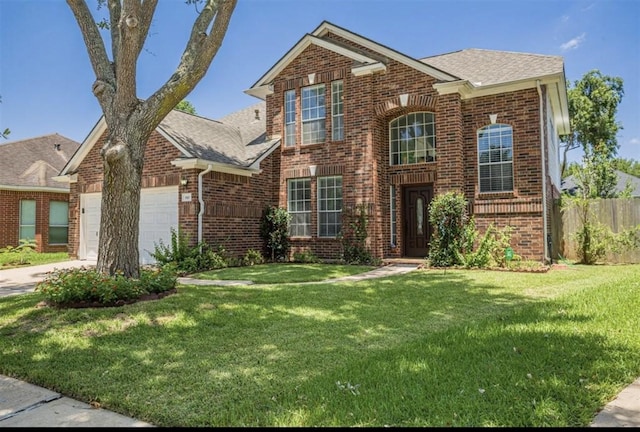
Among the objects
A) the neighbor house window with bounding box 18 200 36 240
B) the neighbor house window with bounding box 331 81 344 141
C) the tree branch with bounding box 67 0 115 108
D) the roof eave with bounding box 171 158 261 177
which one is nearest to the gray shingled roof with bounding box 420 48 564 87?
the neighbor house window with bounding box 331 81 344 141

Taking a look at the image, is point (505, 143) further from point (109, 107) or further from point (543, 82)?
point (109, 107)

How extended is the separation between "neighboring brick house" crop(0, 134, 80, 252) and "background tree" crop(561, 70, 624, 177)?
31649mm

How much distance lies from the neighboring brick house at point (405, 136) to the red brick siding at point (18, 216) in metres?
11.1

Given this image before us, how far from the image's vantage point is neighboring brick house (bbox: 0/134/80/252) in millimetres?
17953

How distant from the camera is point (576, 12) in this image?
1308 centimetres

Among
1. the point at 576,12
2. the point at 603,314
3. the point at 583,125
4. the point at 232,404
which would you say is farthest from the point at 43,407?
the point at 583,125

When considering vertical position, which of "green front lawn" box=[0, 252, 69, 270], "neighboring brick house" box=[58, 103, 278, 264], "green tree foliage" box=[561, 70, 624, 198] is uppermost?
"green tree foliage" box=[561, 70, 624, 198]

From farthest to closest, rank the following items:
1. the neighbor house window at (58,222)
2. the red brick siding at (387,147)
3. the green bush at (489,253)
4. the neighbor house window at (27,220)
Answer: the neighbor house window at (58,222) → the neighbor house window at (27,220) → the red brick siding at (387,147) → the green bush at (489,253)

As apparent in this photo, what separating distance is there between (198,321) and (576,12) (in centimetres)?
1442

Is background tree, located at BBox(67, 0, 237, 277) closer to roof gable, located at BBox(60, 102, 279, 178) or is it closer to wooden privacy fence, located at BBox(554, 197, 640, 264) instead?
roof gable, located at BBox(60, 102, 279, 178)

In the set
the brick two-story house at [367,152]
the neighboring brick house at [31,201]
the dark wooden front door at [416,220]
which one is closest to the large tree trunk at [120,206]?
the brick two-story house at [367,152]

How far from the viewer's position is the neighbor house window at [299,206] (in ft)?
47.5

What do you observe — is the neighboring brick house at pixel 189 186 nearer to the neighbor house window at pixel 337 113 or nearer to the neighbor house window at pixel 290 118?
the neighbor house window at pixel 290 118

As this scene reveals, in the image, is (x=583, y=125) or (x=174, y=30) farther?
(x=583, y=125)
